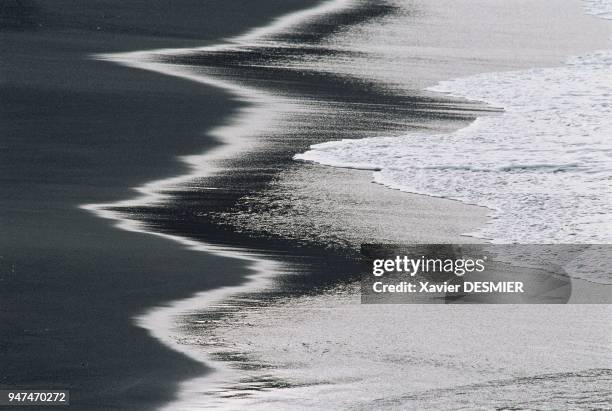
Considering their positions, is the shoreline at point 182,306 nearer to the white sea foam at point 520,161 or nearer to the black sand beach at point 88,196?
the black sand beach at point 88,196

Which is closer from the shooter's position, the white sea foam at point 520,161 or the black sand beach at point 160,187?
the black sand beach at point 160,187

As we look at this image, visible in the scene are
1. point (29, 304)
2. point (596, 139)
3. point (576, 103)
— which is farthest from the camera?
point (576, 103)

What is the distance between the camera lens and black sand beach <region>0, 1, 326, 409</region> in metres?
4.79

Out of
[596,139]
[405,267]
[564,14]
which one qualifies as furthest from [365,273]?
[564,14]

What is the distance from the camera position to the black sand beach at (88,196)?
479cm

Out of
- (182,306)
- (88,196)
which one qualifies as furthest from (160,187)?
(182,306)

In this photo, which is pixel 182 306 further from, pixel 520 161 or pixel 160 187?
pixel 520 161

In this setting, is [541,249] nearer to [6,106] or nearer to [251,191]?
[251,191]

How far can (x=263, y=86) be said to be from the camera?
35.9 ft

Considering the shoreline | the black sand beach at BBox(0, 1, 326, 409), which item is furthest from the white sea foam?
the shoreline

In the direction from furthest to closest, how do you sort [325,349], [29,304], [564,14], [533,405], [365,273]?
[564,14], [365,273], [29,304], [325,349], [533,405]

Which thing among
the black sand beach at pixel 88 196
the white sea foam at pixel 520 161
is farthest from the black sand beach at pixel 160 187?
the white sea foam at pixel 520 161

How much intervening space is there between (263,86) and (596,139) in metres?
3.11

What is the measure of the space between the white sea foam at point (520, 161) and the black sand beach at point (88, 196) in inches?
57.1
